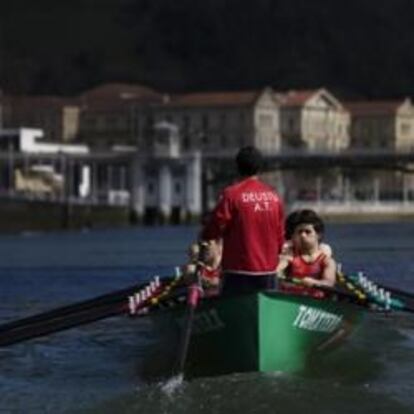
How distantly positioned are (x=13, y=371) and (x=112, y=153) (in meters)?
163

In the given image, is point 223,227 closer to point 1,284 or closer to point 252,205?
point 252,205

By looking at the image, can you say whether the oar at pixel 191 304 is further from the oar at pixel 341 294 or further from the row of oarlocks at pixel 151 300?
the oar at pixel 341 294

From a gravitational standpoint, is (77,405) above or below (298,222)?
below

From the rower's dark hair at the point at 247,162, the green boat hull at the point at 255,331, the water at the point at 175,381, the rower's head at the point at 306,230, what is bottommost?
the water at the point at 175,381

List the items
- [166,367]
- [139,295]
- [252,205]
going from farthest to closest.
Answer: [166,367]
[139,295]
[252,205]

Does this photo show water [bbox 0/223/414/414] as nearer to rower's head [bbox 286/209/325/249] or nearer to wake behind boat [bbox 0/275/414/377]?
wake behind boat [bbox 0/275/414/377]

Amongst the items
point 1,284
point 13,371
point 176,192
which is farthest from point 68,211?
point 13,371

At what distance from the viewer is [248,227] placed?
15000 mm

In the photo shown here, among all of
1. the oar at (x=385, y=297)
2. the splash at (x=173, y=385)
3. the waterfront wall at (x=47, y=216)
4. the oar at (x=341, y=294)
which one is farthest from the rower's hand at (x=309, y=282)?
the waterfront wall at (x=47, y=216)

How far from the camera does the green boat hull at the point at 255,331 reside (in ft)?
48.9

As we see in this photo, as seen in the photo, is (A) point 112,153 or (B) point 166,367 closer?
(B) point 166,367

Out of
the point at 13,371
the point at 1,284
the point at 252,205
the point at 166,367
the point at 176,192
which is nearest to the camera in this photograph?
the point at 252,205

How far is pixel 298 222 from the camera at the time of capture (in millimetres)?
17531

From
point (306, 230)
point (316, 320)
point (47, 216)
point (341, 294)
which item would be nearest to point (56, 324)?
point (316, 320)
